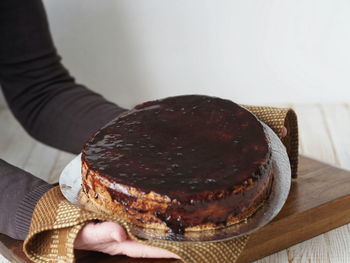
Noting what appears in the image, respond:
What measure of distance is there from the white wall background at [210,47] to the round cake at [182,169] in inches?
32.3

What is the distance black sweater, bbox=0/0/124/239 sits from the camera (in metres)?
1.23

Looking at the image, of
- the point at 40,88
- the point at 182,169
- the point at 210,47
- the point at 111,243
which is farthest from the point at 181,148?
the point at 210,47

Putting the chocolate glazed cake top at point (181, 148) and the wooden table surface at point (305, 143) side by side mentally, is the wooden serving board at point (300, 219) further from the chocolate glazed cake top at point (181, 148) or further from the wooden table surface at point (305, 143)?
the wooden table surface at point (305, 143)

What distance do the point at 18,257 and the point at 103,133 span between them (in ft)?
Answer: 0.71

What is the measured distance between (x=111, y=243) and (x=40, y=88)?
25.0 inches

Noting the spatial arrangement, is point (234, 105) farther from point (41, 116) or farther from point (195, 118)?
point (41, 116)

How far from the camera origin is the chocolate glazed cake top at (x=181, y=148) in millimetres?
→ 776

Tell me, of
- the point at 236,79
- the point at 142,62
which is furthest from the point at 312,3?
the point at 142,62

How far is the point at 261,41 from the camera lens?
5.67 feet

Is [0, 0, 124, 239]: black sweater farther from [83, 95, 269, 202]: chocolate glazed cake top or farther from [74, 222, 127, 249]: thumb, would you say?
[74, 222, 127, 249]: thumb

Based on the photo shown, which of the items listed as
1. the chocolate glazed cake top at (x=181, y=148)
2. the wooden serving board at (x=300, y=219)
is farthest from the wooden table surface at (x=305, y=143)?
the chocolate glazed cake top at (x=181, y=148)

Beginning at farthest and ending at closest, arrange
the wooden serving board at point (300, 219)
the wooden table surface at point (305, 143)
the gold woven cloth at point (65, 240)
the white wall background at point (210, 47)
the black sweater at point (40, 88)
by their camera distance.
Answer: the white wall background at point (210, 47)
the wooden table surface at point (305, 143)
the black sweater at point (40, 88)
the wooden serving board at point (300, 219)
the gold woven cloth at point (65, 240)

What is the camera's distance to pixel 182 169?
31.3 inches

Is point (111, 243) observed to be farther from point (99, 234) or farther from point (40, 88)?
point (40, 88)
